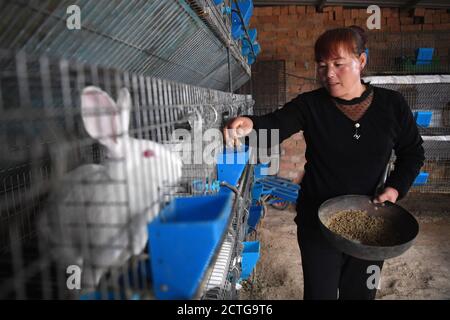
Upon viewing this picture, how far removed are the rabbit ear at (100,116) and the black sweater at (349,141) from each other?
26.7 inches

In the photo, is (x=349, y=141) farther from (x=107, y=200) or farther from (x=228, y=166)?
(x=107, y=200)

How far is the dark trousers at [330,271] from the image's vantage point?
125 cm

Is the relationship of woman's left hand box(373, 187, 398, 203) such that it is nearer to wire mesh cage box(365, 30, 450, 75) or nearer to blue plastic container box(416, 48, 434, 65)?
wire mesh cage box(365, 30, 450, 75)

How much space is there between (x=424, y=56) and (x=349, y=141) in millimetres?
3934

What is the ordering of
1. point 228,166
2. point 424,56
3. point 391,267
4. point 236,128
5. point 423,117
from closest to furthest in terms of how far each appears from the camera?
point 236,128, point 228,166, point 391,267, point 423,117, point 424,56

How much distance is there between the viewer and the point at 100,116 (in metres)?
0.58

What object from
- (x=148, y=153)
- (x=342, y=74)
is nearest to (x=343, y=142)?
(x=342, y=74)

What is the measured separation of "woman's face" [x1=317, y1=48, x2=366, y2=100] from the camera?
3.81 feet

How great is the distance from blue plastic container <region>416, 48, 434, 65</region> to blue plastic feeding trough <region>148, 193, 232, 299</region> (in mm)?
4654

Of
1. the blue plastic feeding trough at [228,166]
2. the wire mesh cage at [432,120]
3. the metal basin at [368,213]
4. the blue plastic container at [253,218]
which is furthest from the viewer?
the wire mesh cage at [432,120]

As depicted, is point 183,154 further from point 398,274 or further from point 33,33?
point 398,274

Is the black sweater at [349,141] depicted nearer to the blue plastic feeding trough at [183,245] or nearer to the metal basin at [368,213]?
the metal basin at [368,213]

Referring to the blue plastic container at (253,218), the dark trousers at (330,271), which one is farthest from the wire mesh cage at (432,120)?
the dark trousers at (330,271)
